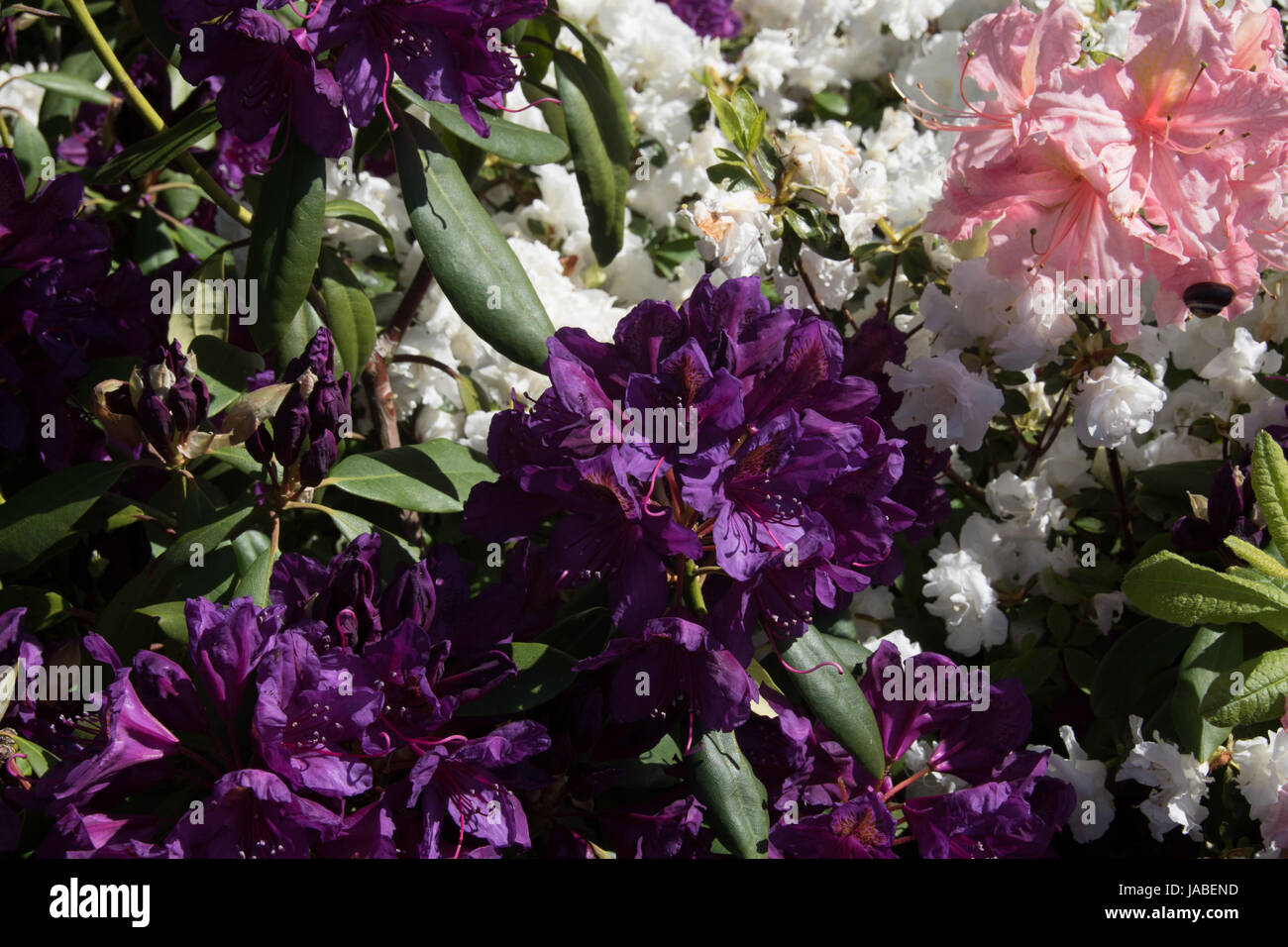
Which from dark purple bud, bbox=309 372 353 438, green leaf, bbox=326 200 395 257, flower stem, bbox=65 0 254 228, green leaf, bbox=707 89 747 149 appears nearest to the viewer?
dark purple bud, bbox=309 372 353 438

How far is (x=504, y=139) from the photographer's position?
132 centimetres

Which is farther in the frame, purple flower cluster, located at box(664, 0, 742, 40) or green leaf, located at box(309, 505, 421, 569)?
purple flower cluster, located at box(664, 0, 742, 40)

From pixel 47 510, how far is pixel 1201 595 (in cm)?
111

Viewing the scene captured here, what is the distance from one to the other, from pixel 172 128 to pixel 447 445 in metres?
0.44

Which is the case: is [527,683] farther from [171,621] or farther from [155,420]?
[155,420]

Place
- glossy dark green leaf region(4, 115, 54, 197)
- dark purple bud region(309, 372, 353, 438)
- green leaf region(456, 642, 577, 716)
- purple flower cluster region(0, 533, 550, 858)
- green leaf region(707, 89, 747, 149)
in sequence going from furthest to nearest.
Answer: glossy dark green leaf region(4, 115, 54, 197)
green leaf region(707, 89, 747, 149)
dark purple bud region(309, 372, 353, 438)
green leaf region(456, 642, 577, 716)
purple flower cluster region(0, 533, 550, 858)

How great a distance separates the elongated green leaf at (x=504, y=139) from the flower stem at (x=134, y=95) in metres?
0.24

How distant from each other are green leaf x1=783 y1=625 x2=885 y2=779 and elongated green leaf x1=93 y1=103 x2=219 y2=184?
0.80 meters

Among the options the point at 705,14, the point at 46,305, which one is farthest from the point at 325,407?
the point at 705,14

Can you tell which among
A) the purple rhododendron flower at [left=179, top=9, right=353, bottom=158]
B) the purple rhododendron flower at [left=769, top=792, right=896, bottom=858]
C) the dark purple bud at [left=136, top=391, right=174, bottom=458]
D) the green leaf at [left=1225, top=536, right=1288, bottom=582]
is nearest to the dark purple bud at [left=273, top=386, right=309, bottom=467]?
the dark purple bud at [left=136, top=391, right=174, bottom=458]

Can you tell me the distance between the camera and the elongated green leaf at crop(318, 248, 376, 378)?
131 centimetres

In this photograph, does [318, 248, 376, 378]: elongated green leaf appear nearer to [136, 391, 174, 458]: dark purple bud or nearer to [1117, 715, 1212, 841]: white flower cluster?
[136, 391, 174, 458]: dark purple bud

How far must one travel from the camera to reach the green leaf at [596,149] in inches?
55.6

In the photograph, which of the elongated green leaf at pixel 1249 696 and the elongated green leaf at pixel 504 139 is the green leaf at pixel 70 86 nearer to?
the elongated green leaf at pixel 504 139
